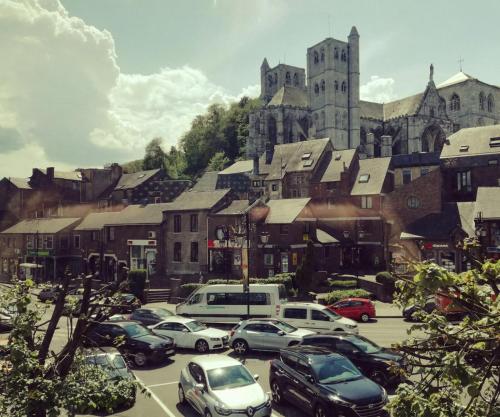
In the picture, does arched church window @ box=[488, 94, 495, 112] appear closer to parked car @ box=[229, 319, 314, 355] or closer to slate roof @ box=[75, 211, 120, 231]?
slate roof @ box=[75, 211, 120, 231]

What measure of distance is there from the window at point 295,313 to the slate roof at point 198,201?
21.1 m

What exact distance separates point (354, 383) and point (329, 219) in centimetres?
3780

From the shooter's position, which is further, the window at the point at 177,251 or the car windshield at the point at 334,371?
the window at the point at 177,251

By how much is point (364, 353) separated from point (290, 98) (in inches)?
3340

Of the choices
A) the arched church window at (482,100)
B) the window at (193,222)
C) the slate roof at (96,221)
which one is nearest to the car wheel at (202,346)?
the window at (193,222)

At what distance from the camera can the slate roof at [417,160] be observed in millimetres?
49594

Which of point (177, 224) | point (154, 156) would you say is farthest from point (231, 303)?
point (154, 156)

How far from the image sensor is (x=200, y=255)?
43844mm

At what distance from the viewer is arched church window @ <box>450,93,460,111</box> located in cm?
10538

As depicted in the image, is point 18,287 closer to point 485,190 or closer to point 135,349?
point 135,349

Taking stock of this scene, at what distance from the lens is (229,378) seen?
518 inches

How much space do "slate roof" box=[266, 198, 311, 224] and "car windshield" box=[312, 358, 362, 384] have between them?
85.7ft

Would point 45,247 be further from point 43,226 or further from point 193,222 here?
point 193,222

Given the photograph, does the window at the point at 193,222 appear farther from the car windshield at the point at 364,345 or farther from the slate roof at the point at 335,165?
the car windshield at the point at 364,345
